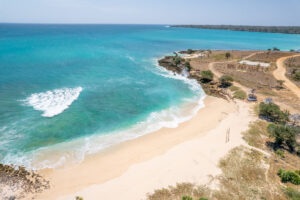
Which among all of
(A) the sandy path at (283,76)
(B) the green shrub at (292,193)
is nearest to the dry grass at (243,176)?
(B) the green shrub at (292,193)

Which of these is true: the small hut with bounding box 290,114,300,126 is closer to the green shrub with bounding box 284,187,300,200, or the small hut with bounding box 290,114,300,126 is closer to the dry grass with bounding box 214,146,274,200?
the dry grass with bounding box 214,146,274,200

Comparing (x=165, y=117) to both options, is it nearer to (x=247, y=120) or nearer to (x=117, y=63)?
(x=247, y=120)

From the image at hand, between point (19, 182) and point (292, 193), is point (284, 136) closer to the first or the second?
point (292, 193)

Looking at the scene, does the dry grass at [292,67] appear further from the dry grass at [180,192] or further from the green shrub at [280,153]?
the dry grass at [180,192]

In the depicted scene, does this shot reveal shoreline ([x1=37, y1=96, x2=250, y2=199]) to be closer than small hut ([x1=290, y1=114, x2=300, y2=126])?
Yes

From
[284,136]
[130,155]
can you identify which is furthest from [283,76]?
[130,155]

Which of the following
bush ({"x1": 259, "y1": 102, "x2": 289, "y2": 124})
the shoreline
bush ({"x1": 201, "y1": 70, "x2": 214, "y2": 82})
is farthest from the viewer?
bush ({"x1": 201, "y1": 70, "x2": 214, "y2": 82})

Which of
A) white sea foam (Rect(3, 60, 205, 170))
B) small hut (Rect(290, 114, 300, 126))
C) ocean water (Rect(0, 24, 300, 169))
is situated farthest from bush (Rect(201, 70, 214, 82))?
small hut (Rect(290, 114, 300, 126))
